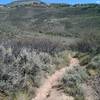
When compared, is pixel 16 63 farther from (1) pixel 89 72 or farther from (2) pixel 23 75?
(1) pixel 89 72

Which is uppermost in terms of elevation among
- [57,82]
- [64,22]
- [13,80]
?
[13,80]

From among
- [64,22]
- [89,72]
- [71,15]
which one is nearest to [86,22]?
[64,22]

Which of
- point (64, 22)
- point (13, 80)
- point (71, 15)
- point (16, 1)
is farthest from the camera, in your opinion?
point (16, 1)

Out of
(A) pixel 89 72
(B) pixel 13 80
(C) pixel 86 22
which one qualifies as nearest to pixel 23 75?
(B) pixel 13 80

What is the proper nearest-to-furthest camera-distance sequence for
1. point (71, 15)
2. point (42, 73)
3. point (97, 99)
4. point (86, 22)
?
1. point (97, 99)
2. point (42, 73)
3. point (86, 22)
4. point (71, 15)

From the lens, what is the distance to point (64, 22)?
58594mm

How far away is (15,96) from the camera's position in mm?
9836

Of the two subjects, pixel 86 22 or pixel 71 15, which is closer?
pixel 86 22

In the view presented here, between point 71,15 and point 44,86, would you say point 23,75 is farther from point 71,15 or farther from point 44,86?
point 71,15

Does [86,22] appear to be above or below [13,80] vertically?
below

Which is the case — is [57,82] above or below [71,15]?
above

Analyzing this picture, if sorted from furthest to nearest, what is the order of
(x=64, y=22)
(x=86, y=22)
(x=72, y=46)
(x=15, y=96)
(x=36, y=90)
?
(x=64, y=22) < (x=86, y=22) < (x=72, y=46) < (x=36, y=90) < (x=15, y=96)

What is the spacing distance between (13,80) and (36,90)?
4.34 feet

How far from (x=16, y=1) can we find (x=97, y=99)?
309 ft
